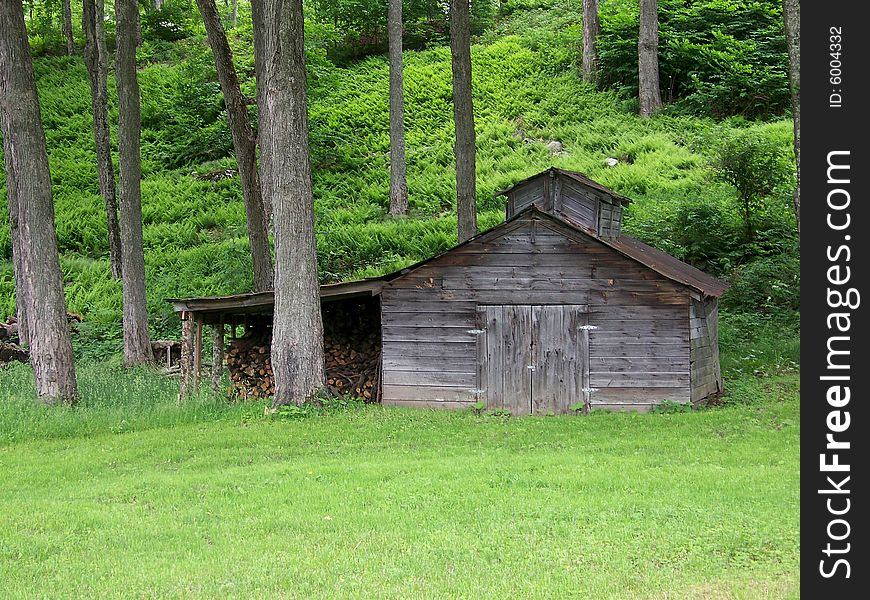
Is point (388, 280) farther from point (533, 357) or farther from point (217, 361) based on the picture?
point (217, 361)

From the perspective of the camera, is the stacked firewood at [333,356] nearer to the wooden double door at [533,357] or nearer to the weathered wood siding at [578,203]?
the wooden double door at [533,357]

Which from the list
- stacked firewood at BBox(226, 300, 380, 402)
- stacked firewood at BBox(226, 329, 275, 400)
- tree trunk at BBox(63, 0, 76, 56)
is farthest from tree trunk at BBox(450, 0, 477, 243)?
tree trunk at BBox(63, 0, 76, 56)

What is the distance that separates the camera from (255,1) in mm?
19969

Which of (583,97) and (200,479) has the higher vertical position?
(583,97)

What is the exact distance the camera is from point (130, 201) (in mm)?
20891

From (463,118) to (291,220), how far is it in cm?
534

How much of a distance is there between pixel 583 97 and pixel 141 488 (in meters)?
29.0

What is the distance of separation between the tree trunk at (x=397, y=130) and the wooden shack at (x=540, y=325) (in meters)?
12.5

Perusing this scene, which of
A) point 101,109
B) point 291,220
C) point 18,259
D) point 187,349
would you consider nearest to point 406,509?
point 291,220

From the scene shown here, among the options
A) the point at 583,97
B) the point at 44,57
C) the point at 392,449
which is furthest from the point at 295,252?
the point at 44,57

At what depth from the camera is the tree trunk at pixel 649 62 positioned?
32.1 meters

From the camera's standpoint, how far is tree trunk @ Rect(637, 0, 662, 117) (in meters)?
32.1
